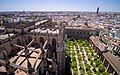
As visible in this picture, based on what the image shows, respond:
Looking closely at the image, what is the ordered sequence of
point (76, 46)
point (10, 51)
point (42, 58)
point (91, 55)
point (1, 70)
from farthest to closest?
point (76, 46)
point (91, 55)
point (10, 51)
point (42, 58)
point (1, 70)

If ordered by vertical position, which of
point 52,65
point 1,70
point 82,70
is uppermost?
point 1,70

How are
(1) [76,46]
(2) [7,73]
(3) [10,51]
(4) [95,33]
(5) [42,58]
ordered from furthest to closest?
(4) [95,33] → (1) [76,46] → (3) [10,51] → (5) [42,58] → (2) [7,73]

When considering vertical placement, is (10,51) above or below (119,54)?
above

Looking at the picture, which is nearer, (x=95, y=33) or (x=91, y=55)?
(x=91, y=55)

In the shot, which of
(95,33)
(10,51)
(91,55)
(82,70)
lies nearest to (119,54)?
(91,55)

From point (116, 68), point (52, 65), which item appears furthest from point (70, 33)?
point (52, 65)

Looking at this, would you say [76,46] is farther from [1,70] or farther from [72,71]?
[1,70]

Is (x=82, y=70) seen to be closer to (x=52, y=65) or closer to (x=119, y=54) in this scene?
(x=52, y=65)

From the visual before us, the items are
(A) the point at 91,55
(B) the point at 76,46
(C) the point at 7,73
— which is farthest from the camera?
(B) the point at 76,46

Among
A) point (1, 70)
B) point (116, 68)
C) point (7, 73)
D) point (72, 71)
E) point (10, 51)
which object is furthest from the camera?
point (72, 71)
